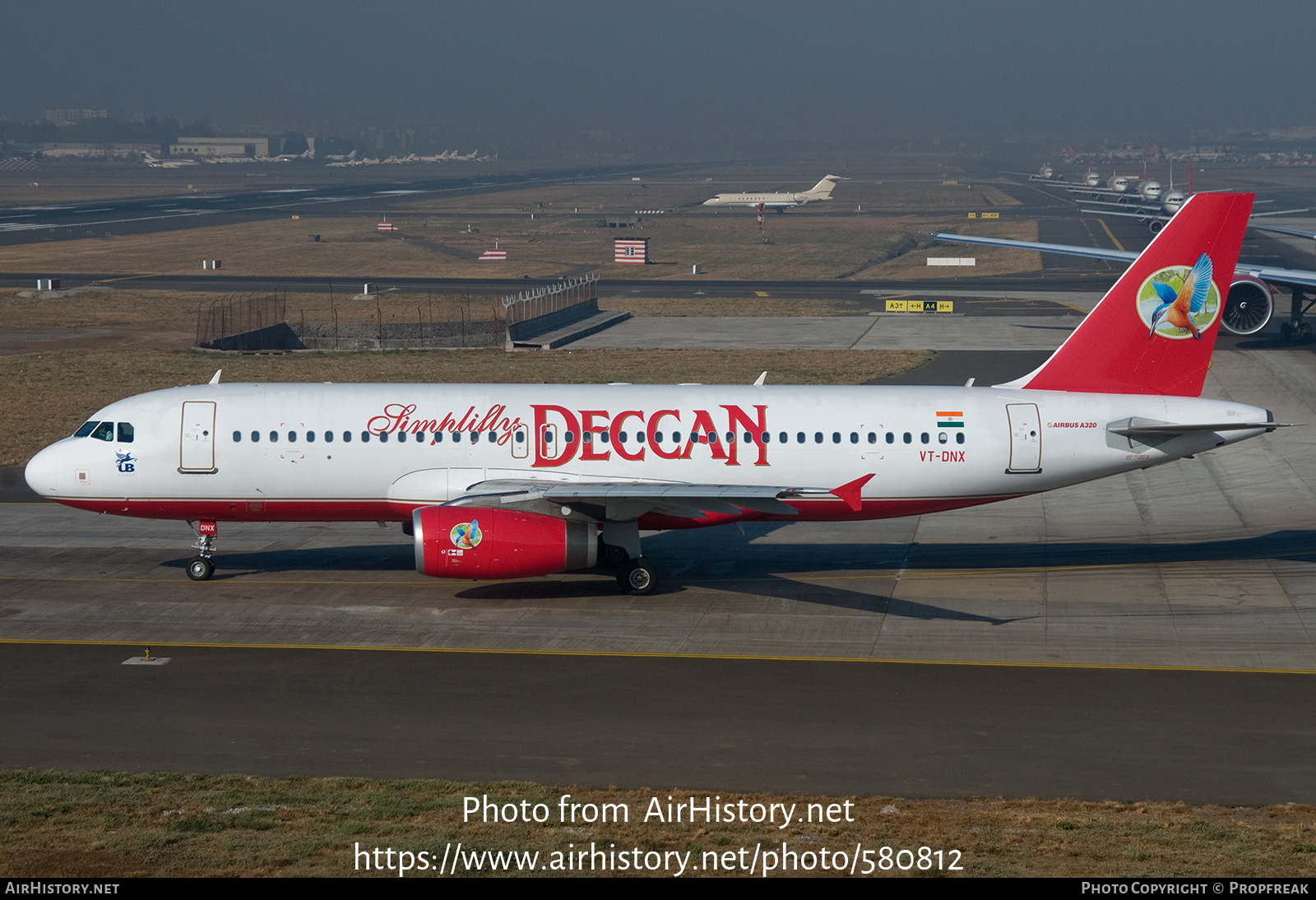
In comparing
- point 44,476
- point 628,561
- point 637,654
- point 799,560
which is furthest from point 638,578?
point 44,476

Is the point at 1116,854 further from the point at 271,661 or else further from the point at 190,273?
the point at 190,273

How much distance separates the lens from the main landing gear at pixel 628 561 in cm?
3111

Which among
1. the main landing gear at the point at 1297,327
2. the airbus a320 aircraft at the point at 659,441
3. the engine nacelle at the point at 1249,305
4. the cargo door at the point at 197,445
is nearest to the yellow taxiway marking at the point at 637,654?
the airbus a320 aircraft at the point at 659,441

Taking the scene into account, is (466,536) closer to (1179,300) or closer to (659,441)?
(659,441)

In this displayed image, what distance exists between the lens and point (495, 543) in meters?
29.1

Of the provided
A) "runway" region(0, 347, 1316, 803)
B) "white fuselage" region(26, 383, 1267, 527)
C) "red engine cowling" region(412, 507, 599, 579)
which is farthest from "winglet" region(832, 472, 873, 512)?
"red engine cowling" region(412, 507, 599, 579)

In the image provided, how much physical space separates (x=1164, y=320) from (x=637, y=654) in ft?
52.6

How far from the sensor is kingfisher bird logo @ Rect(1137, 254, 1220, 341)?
106ft

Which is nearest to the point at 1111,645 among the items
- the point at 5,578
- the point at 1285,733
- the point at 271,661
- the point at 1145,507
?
the point at 1285,733

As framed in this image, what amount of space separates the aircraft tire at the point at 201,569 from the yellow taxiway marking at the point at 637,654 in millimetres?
4804

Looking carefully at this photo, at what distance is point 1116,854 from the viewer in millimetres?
16375

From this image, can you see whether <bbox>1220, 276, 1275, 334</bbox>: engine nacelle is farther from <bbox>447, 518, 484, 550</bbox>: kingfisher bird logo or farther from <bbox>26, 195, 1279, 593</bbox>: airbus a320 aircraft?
<bbox>447, 518, 484, 550</bbox>: kingfisher bird logo

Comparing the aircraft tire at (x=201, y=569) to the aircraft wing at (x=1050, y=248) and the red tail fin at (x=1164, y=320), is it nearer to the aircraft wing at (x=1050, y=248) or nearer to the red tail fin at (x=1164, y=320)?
the red tail fin at (x=1164, y=320)

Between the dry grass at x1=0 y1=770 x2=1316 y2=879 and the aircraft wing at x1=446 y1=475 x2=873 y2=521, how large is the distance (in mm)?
10266
